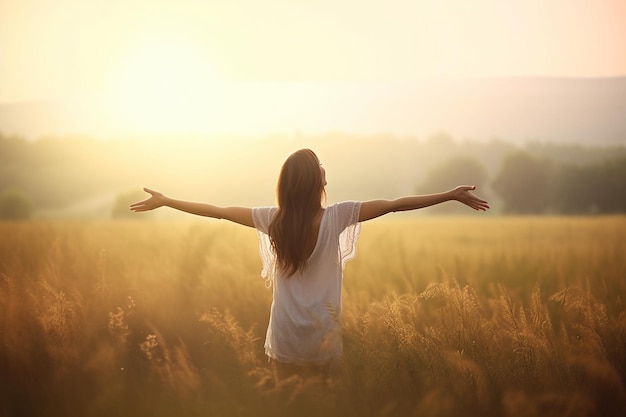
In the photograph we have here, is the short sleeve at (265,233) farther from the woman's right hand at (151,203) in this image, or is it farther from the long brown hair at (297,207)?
the woman's right hand at (151,203)

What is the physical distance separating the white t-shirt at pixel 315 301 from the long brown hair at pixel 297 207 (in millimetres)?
70

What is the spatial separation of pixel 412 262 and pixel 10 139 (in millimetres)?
25370

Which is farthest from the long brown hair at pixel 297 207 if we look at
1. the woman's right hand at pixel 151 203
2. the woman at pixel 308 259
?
the woman's right hand at pixel 151 203

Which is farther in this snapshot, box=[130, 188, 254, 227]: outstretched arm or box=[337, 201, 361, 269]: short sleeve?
box=[130, 188, 254, 227]: outstretched arm

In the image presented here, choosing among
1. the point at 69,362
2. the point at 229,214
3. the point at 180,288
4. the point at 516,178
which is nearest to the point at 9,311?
the point at 69,362

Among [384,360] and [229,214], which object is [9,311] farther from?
[384,360]

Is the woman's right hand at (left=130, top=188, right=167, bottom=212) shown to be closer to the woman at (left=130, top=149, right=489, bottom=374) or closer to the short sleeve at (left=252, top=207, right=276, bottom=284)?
the short sleeve at (left=252, top=207, right=276, bottom=284)

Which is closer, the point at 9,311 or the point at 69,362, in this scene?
the point at 69,362

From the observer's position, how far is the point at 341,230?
3828 mm

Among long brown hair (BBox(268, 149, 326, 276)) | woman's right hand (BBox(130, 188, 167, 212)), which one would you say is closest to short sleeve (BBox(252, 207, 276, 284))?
long brown hair (BBox(268, 149, 326, 276))

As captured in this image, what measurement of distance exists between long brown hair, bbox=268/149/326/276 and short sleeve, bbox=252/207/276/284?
15 cm

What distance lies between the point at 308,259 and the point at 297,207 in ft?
0.96

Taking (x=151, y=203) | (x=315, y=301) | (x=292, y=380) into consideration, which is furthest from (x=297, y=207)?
(x=151, y=203)

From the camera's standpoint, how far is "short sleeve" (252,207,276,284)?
394 cm
